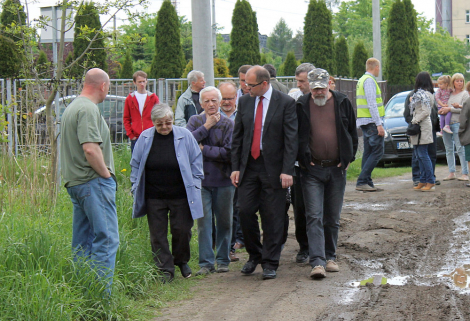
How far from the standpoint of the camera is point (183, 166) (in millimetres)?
6414

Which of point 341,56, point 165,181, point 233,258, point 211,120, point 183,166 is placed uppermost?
point 341,56

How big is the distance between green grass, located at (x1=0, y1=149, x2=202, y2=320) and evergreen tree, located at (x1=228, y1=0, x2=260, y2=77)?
2637cm

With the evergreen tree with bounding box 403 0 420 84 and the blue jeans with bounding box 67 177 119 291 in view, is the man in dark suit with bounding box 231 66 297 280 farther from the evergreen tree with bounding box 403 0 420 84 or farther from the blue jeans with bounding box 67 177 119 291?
the evergreen tree with bounding box 403 0 420 84

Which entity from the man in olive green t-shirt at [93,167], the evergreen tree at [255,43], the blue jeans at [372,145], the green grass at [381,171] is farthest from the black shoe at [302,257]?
the evergreen tree at [255,43]

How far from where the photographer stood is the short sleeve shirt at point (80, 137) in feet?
17.2

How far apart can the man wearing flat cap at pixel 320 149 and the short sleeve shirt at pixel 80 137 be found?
225cm

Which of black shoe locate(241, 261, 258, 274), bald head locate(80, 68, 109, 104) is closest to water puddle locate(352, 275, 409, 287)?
black shoe locate(241, 261, 258, 274)

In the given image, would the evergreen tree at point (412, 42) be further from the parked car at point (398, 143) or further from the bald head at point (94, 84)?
the bald head at point (94, 84)

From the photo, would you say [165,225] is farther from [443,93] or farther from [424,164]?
[443,93]

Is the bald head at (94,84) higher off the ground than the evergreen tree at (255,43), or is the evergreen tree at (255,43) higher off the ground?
the evergreen tree at (255,43)

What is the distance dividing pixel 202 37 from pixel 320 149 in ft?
9.56

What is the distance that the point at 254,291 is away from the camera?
6.12 metres

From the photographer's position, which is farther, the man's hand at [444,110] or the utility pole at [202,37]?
the man's hand at [444,110]

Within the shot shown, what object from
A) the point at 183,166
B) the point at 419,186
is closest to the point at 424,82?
the point at 419,186
